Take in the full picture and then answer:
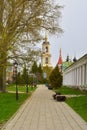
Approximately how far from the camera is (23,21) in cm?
4906

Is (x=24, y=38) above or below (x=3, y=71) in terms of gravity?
above

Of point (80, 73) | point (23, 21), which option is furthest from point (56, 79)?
point (23, 21)

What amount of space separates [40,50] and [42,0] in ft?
18.6

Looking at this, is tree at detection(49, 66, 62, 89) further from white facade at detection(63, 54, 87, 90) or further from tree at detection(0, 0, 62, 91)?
tree at detection(0, 0, 62, 91)

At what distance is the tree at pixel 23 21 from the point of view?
4759 centimetres

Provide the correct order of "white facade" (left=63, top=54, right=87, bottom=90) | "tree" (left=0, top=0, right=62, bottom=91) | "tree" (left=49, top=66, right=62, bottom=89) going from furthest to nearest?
"tree" (left=49, top=66, right=62, bottom=89)
"white facade" (left=63, top=54, right=87, bottom=90)
"tree" (left=0, top=0, right=62, bottom=91)

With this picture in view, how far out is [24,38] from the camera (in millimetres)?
49094

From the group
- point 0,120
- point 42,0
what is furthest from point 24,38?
point 0,120

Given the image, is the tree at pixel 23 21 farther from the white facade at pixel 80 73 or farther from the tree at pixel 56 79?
the tree at pixel 56 79

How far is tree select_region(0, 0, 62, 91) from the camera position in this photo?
47.6 m

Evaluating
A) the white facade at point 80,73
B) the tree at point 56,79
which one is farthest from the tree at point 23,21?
the tree at point 56,79

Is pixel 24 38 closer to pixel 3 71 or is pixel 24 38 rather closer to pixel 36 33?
pixel 36 33

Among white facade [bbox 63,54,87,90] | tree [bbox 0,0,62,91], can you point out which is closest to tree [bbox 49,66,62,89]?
white facade [bbox 63,54,87,90]

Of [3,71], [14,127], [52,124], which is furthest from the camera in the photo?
[3,71]
